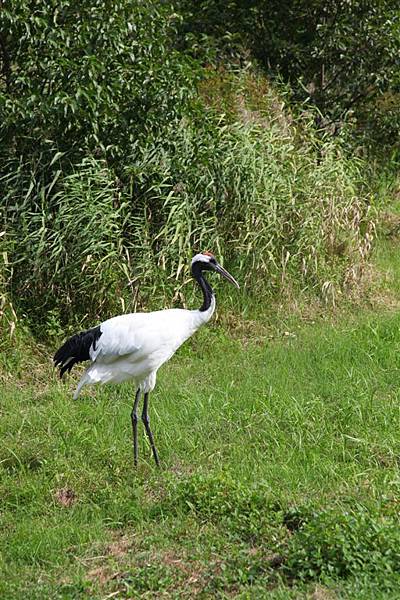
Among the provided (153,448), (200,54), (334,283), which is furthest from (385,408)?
(200,54)

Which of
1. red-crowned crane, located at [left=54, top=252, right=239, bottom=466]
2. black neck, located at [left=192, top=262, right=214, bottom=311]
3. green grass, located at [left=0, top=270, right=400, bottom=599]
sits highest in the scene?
black neck, located at [left=192, top=262, right=214, bottom=311]

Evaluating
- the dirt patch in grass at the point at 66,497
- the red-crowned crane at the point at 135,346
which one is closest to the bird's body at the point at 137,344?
the red-crowned crane at the point at 135,346

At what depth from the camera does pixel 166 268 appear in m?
8.77

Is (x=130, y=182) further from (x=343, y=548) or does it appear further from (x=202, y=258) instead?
(x=343, y=548)

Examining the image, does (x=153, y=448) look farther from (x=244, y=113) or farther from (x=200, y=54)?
(x=200, y=54)

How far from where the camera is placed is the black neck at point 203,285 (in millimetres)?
6660

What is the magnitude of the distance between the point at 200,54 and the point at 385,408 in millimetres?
5750

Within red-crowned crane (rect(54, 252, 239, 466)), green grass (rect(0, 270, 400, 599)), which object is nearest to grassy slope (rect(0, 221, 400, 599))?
green grass (rect(0, 270, 400, 599))

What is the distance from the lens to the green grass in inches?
187

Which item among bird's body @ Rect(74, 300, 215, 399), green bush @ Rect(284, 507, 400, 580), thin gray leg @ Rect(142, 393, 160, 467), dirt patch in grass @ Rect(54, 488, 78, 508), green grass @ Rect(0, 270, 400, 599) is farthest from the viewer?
bird's body @ Rect(74, 300, 215, 399)

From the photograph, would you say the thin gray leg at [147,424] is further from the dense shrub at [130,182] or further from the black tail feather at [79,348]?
the dense shrub at [130,182]

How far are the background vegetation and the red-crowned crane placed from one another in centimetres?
43

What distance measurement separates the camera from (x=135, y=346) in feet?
21.0

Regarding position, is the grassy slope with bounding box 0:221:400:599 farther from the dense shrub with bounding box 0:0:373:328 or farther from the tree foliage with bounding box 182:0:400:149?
the tree foliage with bounding box 182:0:400:149
